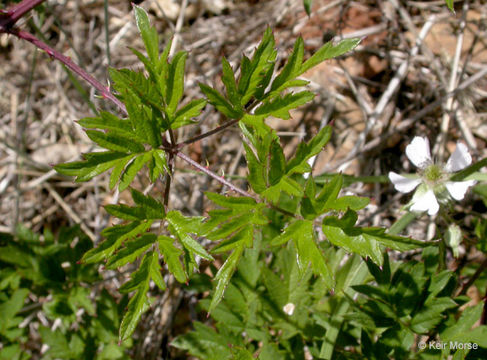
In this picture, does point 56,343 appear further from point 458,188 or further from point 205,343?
point 458,188

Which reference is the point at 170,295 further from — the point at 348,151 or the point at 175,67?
the point at 175,67

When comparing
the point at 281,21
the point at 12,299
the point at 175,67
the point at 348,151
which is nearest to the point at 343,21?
the point at 281,21

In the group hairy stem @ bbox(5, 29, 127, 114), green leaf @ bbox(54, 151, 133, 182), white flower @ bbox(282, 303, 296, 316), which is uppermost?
hairy stem @ bbox(5, 29, 127, 114)

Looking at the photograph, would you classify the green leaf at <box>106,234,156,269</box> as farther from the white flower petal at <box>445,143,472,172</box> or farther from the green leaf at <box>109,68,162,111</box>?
the white flower petal at <box>445,143,472,172</box>

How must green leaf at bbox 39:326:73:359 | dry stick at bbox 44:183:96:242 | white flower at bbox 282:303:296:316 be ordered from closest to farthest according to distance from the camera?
white flower at bbox 282:303:296:316 < green leaf at bbox 39:326:73:359 < dry stick at bbox 44:183:96:242

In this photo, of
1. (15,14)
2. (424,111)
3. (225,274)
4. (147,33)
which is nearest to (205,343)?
(225,274)

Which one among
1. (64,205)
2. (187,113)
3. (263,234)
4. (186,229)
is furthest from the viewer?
(64,205)

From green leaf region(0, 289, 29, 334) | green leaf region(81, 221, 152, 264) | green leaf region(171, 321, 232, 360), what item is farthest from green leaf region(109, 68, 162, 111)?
green leaf region(0, 289, 29, 334)
